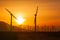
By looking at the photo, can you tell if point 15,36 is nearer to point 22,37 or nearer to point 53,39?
point 22,37

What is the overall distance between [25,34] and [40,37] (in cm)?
285

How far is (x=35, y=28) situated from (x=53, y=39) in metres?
6.72

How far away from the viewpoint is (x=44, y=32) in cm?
5359

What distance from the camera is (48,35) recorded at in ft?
173

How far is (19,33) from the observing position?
53094mm

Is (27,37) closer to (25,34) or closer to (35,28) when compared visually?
(25,34)

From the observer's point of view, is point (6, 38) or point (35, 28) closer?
point (6, 38)

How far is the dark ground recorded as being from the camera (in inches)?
2060

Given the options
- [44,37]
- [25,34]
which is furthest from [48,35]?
[25,34]

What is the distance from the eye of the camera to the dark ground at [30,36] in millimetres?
52312

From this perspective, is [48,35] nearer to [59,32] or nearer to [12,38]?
[59,32]

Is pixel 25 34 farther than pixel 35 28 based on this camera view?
No

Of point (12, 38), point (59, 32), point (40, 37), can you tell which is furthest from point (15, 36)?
point (59, 32)

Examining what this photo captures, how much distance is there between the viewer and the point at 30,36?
5259cm
